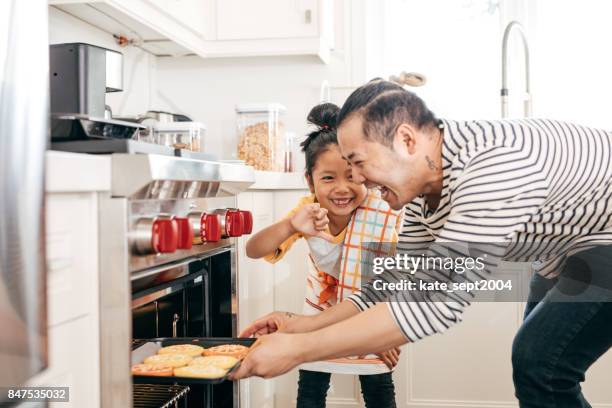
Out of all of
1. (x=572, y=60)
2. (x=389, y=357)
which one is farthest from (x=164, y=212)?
(x=572, y=60)

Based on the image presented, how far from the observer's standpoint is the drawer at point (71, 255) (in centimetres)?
77

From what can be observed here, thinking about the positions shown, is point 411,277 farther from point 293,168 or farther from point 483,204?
point 293,168

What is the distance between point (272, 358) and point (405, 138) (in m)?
0.41

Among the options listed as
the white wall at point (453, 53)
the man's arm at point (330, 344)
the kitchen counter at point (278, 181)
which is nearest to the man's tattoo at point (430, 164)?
the man's arm at point (330, 344)

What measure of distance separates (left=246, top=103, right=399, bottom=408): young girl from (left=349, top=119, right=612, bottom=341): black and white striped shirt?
0.25 meters

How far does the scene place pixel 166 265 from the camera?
1.03 meters

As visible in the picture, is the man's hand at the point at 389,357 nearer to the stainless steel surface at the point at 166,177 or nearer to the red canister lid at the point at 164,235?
the stainless steel surface at the point at 166,177

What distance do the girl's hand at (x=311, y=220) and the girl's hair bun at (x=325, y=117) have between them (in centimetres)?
25

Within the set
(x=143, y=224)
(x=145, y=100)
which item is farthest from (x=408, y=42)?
(x=143, y=224)

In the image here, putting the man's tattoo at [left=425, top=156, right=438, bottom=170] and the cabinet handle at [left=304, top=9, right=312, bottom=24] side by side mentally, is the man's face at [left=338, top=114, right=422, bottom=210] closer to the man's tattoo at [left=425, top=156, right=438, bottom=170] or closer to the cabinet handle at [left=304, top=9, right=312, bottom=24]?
the man's tattoo at [left=425, top=156, right=438, bottom=170]

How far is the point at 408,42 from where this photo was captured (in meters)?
2.73

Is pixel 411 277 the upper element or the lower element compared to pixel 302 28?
lower

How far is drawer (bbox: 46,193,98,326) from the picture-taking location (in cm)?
77

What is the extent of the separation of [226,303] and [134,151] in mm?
533
